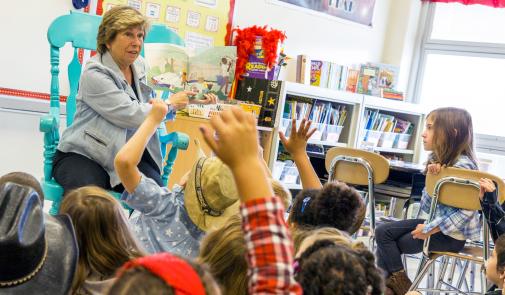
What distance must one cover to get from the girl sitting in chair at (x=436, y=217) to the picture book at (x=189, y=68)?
105 cm

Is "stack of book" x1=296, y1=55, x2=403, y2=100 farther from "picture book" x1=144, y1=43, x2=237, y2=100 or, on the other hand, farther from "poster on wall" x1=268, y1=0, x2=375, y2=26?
"picture book" x1=144, y1=43, x2=237, y2=100

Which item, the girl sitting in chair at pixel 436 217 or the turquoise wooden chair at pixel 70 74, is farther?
the girl sitting in chair at pixel 436 217

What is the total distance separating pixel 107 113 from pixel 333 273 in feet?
5.09

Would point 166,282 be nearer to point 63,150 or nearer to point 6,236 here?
point 6,236

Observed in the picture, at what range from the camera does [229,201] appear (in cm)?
168

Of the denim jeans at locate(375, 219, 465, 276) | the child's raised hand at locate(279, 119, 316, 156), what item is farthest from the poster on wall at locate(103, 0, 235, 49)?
the child's raised hand at locate(279, 119, 316, 156)

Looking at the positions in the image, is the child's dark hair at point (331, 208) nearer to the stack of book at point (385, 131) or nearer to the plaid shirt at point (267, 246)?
the plaid shirt at point (267, 246)

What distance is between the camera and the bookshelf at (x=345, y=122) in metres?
4.22

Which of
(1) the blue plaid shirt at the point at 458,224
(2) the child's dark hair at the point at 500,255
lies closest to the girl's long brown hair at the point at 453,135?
(1) the blue plaid shirt at the point at 458,224

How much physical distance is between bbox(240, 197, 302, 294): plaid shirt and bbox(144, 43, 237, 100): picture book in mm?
2062

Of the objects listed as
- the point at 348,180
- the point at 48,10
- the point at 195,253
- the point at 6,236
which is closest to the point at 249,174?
the point at 6,236

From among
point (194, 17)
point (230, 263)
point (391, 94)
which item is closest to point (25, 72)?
point (194, 17)

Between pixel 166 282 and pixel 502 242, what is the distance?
1.56 m

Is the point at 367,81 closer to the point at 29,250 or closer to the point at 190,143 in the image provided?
the point at 190,143
